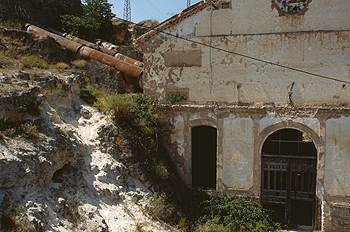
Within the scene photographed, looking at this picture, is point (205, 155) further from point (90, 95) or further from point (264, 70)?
point (90, 95)

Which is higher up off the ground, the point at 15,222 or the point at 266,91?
the point at 266,91

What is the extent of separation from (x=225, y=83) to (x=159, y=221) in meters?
4.92

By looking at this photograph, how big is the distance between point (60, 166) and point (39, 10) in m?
15.1

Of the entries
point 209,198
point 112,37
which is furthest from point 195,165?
point 112,37

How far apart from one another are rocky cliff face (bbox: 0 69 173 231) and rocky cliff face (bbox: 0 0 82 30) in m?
9.50

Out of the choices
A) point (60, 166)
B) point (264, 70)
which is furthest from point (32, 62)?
point (264, 70)

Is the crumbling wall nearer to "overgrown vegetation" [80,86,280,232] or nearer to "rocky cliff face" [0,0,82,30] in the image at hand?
"overgrown vegetation" [80,86,280,232]

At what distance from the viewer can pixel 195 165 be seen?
32.4 ft

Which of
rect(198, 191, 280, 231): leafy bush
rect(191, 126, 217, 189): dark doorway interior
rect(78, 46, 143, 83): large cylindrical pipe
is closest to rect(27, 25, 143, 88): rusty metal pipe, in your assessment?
rect(78, 46, 143, 83): large cylindrical pipe

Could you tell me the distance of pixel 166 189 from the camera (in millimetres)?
8430

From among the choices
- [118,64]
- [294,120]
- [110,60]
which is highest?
[110,60]

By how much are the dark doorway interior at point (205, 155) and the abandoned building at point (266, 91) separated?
0.71 metres

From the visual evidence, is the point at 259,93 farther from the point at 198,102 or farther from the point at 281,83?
the point at 198,102

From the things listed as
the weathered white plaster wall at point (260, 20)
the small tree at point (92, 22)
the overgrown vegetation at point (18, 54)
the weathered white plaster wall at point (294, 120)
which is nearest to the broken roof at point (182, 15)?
the weathered white plaster wall at point (260, 20)
